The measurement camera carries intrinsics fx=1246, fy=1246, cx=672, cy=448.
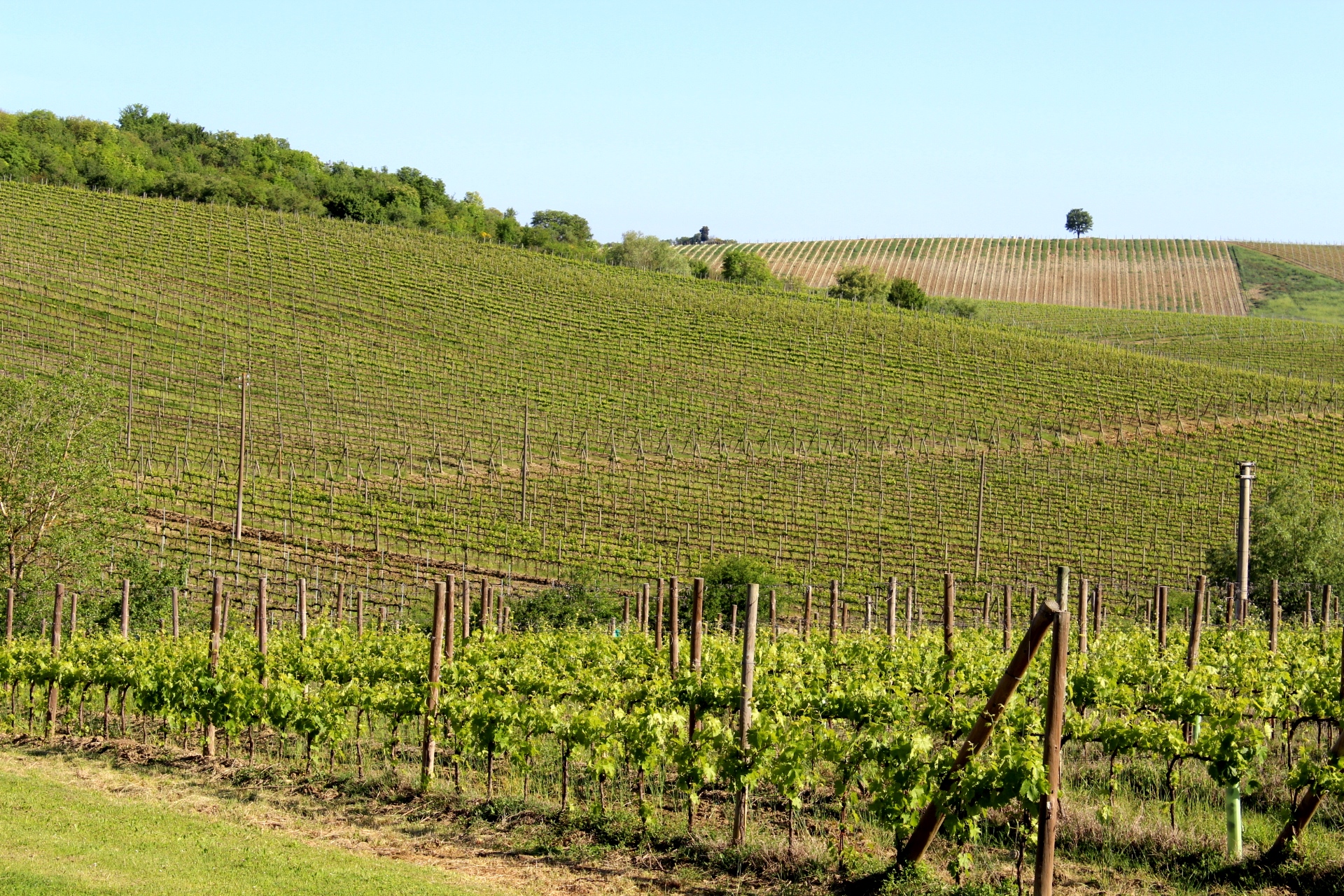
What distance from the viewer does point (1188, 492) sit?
143 ft

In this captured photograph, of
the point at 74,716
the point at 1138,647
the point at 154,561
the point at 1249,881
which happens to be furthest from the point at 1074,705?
the point at 154,561

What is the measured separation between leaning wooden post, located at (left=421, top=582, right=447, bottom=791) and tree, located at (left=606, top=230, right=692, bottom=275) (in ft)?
271

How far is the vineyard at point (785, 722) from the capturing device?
8062 mm

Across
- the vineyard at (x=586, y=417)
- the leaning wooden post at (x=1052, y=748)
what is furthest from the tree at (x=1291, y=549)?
the leaning wooden post at (x=1052, y=748)

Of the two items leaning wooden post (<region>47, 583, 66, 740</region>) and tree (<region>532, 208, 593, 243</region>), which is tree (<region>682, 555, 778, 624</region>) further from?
tree (<region>532, 208, 593, 243</region>)

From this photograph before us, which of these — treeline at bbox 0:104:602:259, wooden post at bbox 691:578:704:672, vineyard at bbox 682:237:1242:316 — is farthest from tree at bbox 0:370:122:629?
vineyard at bbox 682:237:1242:316

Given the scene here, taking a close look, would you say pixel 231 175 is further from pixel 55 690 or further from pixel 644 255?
pixel 55 690

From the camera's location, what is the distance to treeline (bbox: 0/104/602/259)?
80750mm

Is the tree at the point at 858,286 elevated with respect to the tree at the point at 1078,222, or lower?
lower

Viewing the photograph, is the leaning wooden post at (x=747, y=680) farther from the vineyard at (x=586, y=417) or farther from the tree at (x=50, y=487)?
the tree at (x=50, y=487)

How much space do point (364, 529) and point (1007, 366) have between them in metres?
36.8

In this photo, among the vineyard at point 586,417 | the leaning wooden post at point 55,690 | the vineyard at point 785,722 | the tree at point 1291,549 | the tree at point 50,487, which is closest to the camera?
the vineyard at point 785,722

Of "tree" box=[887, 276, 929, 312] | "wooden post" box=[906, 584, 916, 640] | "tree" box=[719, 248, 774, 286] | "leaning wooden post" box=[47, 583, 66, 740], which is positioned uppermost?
"tree" box=[719, 248, 774, 286]

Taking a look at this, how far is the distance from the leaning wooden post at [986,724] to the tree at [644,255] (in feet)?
283
